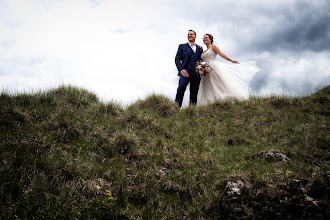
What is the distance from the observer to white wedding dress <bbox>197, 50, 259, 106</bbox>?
34.9 ft

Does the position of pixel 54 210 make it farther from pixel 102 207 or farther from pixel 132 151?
pixel 132 151

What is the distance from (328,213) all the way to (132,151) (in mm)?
3548

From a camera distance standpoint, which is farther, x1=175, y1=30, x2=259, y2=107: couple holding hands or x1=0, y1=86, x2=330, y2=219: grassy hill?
x1=175, y1=30, x2=259, y2=107: couple holding hands

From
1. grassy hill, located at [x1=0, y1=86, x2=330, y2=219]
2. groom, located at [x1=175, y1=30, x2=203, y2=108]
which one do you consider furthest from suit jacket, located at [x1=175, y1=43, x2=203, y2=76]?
grassy hill, located at [x1=0, y1=86, x2=330, y2=219]

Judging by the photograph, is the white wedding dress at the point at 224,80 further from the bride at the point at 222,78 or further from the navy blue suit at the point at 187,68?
the navy blue suit at the point at 187,68

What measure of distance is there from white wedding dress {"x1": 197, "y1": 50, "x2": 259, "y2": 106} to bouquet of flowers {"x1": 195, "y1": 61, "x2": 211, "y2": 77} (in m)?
0.36

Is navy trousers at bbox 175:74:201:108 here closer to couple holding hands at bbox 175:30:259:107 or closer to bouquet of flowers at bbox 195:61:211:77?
couple holding hands at bbox 175:30:259:107

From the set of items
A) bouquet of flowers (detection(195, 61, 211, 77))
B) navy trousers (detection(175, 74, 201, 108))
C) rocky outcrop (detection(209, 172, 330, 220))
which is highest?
bouquet of flowers (detection(195, 61, 211, 77))

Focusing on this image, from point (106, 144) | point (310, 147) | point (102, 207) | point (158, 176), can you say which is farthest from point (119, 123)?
point (310, 147)

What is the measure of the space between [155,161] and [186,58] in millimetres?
6013

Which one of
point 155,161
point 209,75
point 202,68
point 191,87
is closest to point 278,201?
point 155,161

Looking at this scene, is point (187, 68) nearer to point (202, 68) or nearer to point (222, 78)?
point (202, 68)

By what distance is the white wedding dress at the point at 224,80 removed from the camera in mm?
10625

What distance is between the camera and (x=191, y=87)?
36.1 ft
